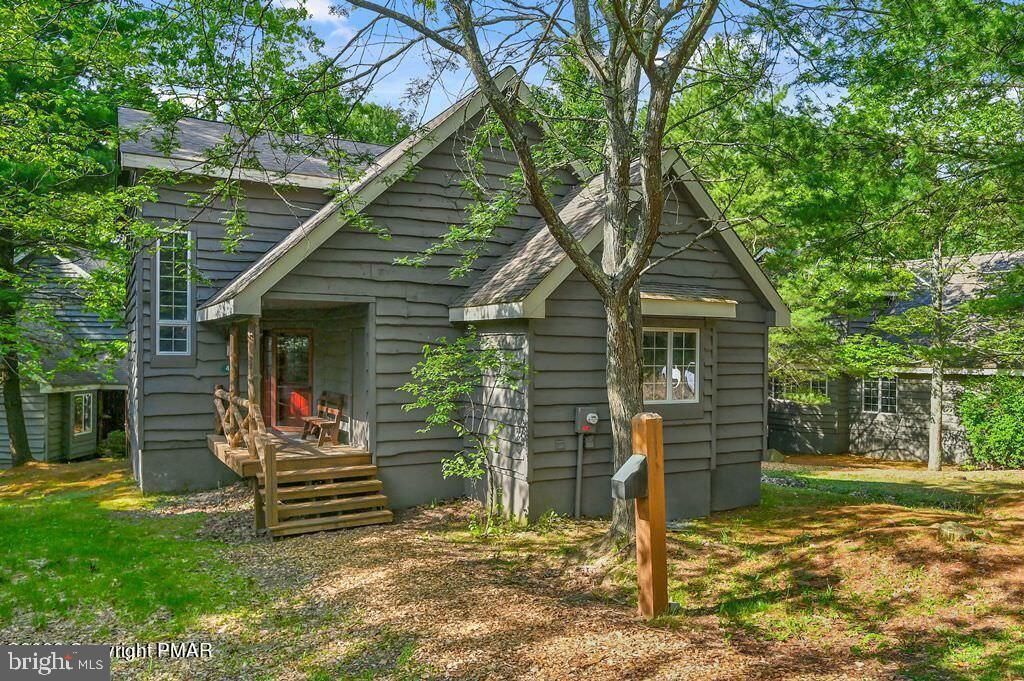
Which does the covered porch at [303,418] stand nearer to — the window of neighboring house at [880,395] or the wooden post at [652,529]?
the wooden post at [652,529]

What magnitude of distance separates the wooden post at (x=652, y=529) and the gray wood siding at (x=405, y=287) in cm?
521

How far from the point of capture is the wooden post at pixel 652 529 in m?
5.49

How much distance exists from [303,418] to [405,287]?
122 inches

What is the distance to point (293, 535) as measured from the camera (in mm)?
8602

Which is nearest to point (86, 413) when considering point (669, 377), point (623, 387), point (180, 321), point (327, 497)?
point (180, 321)

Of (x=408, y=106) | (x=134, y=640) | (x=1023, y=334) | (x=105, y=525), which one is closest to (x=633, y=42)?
(x=408, y=106)

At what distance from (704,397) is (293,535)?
6064 millimetres

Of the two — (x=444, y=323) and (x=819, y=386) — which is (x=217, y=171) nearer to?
(x=444, y=323)

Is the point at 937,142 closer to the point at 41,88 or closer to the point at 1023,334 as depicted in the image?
the point at 1023,334

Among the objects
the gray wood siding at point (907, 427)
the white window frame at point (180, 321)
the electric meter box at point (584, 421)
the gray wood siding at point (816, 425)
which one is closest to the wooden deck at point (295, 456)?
the white window frame at point (180, 321)

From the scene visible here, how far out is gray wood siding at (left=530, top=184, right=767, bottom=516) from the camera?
8.84m

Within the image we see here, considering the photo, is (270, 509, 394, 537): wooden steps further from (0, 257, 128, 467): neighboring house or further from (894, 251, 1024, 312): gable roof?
(894, 251, 1024, 312): gable roof

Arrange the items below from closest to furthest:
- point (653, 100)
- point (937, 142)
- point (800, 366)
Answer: point (653, 100) → point (937, 142) → point (800, 366)

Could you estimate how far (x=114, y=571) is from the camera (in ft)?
23.7
